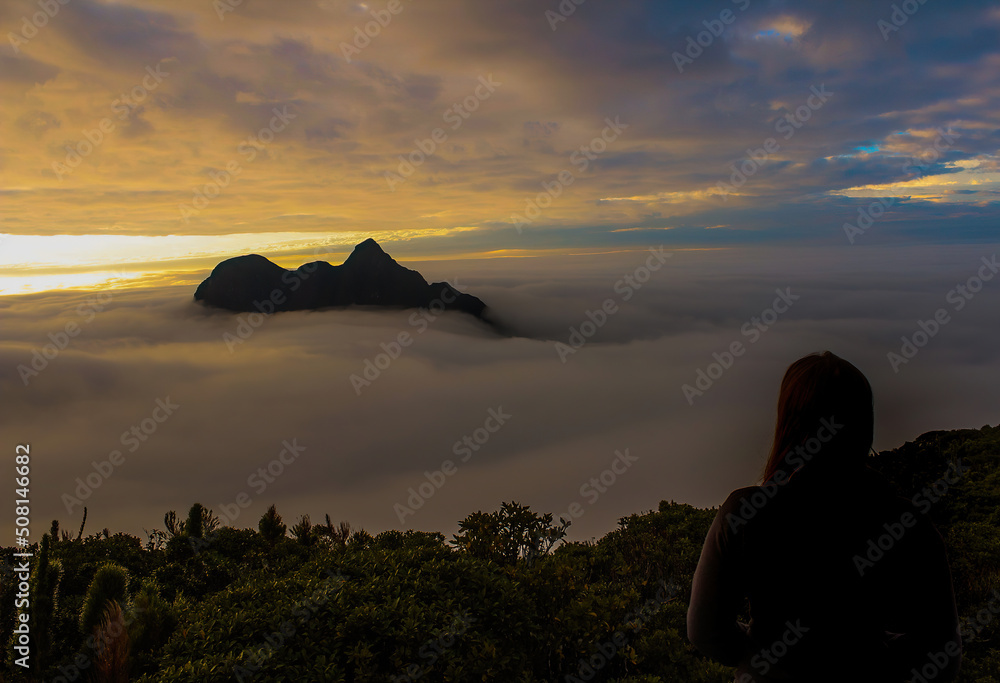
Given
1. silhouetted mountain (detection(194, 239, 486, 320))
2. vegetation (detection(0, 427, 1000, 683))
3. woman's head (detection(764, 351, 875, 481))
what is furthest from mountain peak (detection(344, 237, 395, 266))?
woman's head (detection(764, 351, 875, 481))

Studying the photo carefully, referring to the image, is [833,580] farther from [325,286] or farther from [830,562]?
[325,286]

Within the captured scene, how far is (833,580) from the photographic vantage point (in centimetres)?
232

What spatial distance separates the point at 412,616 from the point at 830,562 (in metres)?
3.80

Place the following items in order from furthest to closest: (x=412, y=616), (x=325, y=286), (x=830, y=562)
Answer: (x=325, y=286) < (x=412, y=616) < (x=830, y=562)

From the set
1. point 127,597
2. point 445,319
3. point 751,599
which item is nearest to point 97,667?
point 127,597

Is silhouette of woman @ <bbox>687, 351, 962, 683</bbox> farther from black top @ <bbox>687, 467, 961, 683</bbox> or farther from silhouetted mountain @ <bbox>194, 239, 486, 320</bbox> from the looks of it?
silhouetted mountain @ <bbox>194, 239, 486, 320</bbox>

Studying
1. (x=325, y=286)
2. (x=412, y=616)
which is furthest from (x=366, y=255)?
(x=412, y=616)

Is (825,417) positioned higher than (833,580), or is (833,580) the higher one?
(825,417)

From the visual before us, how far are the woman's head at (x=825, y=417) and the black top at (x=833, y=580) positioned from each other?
9 centimetres

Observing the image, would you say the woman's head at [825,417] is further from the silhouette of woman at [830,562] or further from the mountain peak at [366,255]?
the mountain peak at [366,255]

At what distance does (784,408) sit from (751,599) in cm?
81

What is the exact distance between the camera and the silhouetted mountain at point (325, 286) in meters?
164

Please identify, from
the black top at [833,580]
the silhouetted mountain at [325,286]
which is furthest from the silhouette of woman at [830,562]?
the silhouetted mountain at [325,286]

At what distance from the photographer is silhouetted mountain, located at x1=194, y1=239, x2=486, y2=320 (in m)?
164
